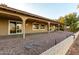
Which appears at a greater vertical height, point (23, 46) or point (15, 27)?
point (15, 27)

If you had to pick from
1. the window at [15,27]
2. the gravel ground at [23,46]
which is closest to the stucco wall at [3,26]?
the window at [15,27]

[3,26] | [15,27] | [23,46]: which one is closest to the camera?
[23,46]

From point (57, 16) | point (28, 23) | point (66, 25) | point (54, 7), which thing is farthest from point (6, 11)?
point (57, 16)

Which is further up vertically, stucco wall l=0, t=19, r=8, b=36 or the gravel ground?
stucco wall l=0, t=19, r=8, b=36

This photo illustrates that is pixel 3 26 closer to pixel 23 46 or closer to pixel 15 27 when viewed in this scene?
pixel 15 27

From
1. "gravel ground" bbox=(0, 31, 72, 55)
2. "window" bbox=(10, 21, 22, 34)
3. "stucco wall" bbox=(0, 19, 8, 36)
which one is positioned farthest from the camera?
"window" bbox=(10, 21, 22, 34)

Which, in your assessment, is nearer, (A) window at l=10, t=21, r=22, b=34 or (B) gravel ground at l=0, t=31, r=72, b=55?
(B) gravel ground at l=0, t=31, r=72, b=55

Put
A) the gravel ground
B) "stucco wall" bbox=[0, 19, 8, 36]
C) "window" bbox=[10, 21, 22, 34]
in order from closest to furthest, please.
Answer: the gravel ground → "stucco wall" bbox=[0, 19, 8, 36] → "window" bbox=[10, 21, 22, 34]

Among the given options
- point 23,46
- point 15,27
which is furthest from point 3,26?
point 23,46

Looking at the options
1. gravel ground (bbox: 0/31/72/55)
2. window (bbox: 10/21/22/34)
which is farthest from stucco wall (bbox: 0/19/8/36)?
gravel ground (bbox: 0/31/72/55)

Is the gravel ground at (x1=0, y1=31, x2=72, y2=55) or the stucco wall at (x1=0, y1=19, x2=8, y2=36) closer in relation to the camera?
the gravel ground at (x1=0, y1=31, x2=72, y2=55)

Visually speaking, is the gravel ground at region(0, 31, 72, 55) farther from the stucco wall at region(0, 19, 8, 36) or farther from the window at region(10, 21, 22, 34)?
the window at region(10, 21, 22, 34)

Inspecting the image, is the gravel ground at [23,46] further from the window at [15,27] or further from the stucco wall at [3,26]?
the window at [15,27]
